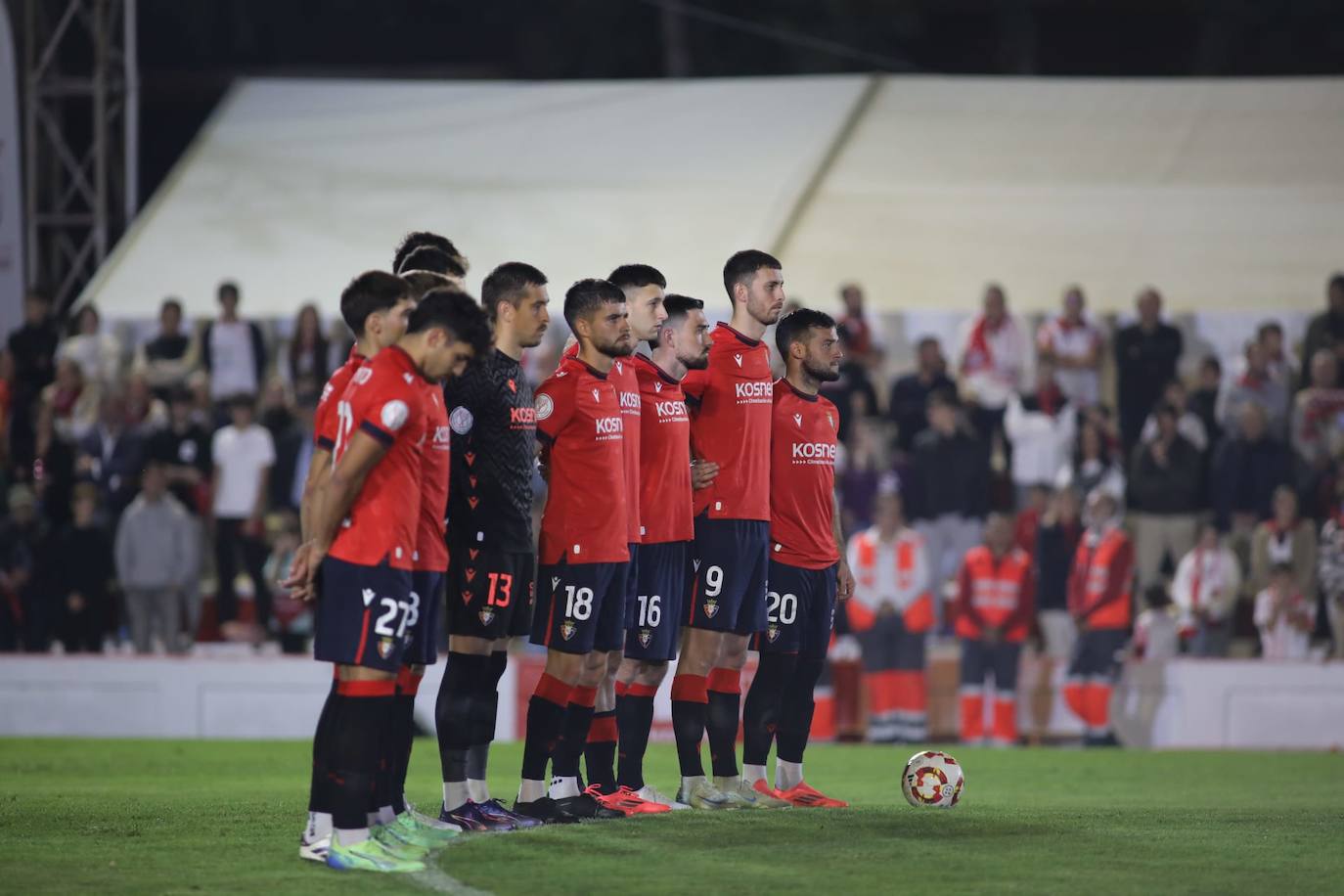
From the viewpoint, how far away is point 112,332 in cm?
2123

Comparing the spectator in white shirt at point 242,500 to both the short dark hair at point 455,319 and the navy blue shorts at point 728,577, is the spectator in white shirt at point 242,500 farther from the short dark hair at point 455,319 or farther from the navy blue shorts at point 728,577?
the short dark hair at point 455,319

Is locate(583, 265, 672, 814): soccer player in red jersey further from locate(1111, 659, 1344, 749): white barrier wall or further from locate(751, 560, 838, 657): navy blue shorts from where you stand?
locate(1111, 659, 1344, 749): white barrier wall

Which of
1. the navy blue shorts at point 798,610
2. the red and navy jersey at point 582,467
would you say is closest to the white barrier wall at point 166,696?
the navy blue shorts at point 798,610

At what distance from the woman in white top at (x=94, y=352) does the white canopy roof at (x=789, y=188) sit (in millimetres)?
732

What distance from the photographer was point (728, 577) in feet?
34.7

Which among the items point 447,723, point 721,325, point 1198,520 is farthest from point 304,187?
point 447,723

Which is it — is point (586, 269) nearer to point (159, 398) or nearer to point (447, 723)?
point (159, 398)

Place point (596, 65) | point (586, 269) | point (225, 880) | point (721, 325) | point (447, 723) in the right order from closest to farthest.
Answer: point (225, 880) → point (447, 723) → point (721, 325) → point (586, 269) → point (596, 65)

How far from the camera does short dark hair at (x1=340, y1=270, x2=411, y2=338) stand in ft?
29.3

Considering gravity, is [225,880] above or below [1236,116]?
below

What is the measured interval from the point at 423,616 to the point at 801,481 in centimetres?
288

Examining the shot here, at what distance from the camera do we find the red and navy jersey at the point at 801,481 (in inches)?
433

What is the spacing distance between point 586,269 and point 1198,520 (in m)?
6.98

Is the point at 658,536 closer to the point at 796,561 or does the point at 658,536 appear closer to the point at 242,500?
the point at 796,561
